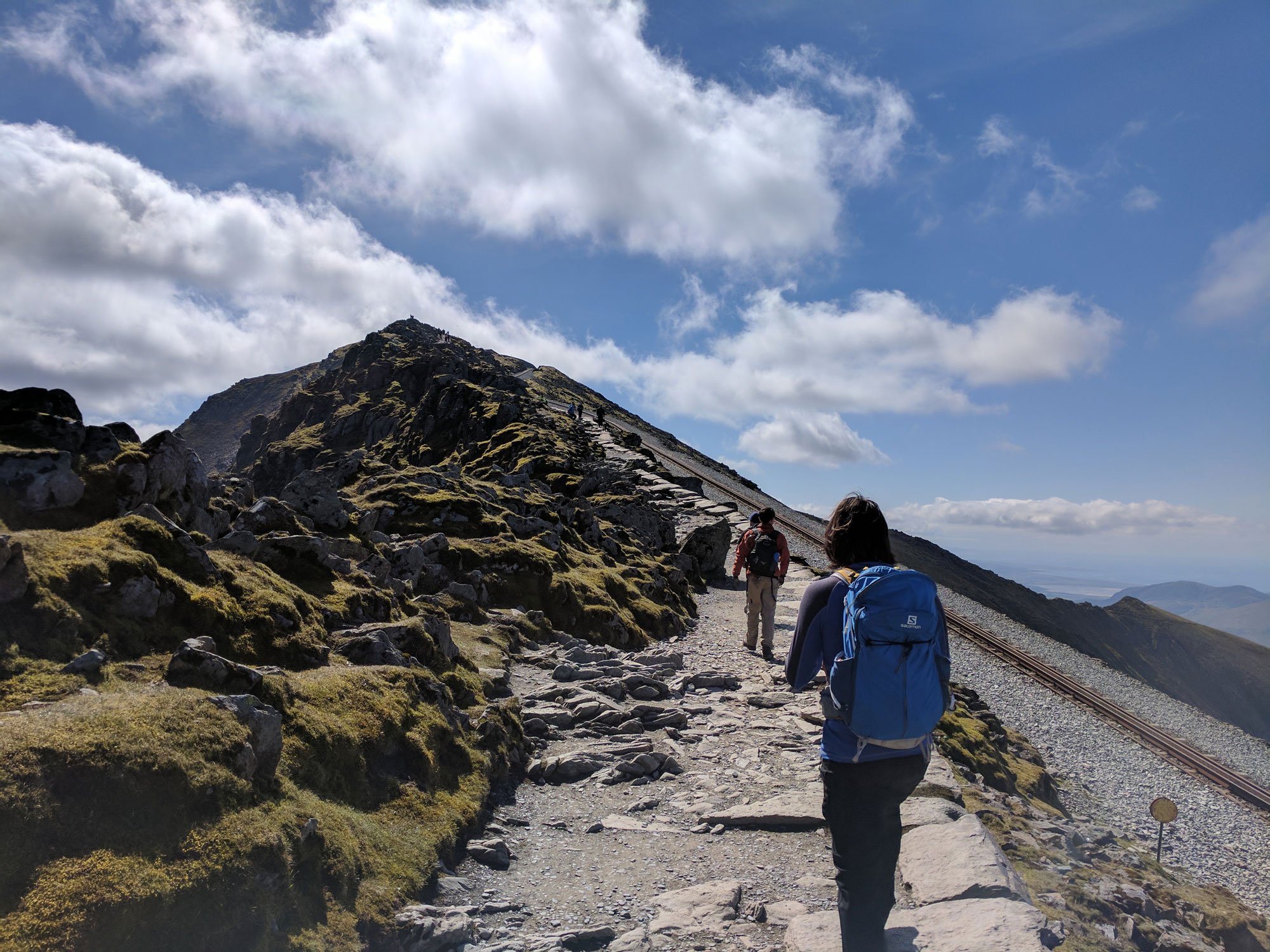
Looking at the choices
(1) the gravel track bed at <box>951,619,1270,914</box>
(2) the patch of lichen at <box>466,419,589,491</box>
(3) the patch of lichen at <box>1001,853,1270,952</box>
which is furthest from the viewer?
A: (2) the patch of lichen at <box>466,419,589,491</box>

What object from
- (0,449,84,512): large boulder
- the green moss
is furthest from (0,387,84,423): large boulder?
the green moss

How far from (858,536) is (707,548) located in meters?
33.8

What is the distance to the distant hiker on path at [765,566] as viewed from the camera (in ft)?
60.7

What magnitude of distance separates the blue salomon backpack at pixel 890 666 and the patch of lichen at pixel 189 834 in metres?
5.22

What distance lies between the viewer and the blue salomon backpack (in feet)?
16.6

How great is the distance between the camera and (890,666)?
510cm

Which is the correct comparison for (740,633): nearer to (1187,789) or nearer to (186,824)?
(1187,789)

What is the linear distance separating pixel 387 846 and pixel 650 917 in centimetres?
316

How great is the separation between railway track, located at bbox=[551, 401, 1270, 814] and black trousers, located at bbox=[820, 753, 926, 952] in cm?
3089

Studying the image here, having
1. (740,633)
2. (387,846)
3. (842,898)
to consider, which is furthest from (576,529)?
(842,898)

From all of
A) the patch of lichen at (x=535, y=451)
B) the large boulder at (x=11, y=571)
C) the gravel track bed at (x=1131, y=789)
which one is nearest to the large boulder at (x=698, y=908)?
the large boulder at (x=11, y=571)

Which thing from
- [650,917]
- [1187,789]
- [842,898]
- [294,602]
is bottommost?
[1187,789]

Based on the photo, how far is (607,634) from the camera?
73.6 ft

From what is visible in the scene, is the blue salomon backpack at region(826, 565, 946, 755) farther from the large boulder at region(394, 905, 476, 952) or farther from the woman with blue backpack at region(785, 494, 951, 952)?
the large boulder at region(394, 905, 476, 952)
